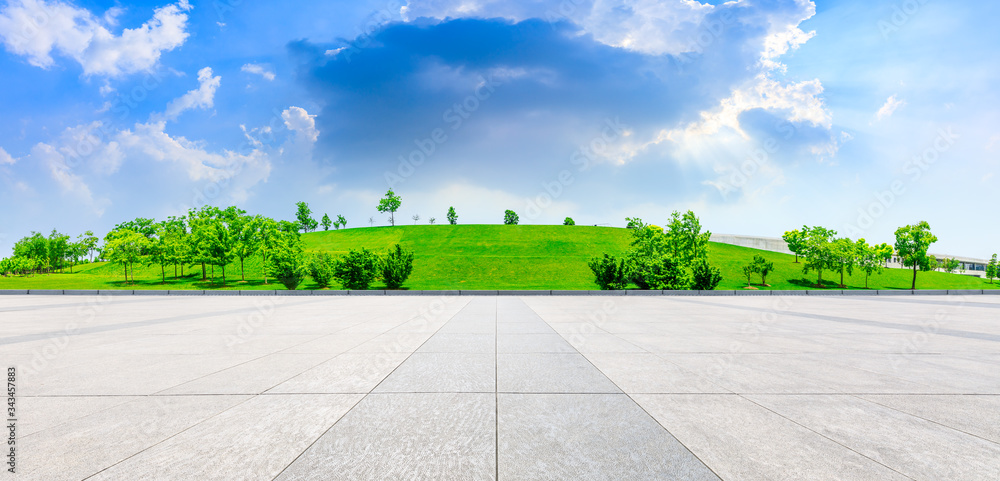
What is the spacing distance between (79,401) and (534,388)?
6048 millimetres

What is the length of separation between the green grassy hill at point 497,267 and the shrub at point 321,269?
19.0 feet

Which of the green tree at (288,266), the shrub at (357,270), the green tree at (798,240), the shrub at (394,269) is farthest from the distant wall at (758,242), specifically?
the green tree at (288,266)

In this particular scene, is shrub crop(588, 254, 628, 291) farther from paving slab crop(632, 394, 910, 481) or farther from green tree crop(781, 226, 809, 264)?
green tree crop(781, 226, 809, 264)

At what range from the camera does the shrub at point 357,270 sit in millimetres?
35344

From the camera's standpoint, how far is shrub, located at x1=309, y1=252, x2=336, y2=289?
4059 cm

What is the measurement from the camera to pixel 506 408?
15.8 feet

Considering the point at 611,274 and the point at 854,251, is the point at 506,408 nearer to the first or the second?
the point at 611,274

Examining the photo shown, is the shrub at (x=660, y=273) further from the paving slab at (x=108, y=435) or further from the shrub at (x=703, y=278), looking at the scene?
the paving slab at (x=108, y=435)

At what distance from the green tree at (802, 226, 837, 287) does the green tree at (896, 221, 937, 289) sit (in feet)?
28.6

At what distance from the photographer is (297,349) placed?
845 cm

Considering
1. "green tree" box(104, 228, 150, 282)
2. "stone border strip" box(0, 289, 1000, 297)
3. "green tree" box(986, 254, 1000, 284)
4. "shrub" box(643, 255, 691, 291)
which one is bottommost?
"green tree" box(986, 254, 1000, 284)

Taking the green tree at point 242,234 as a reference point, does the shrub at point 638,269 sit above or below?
below

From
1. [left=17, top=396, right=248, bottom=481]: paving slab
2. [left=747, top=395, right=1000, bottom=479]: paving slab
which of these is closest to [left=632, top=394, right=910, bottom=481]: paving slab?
[left=747, top=395, right=1000, bottom=479]: paving slab

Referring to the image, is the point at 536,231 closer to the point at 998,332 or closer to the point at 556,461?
the point at 998,332
